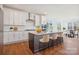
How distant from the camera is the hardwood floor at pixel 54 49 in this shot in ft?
7.23

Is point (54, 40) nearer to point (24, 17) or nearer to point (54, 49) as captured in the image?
point (54, 49)

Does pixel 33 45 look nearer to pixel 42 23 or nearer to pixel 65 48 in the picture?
pixel 42 23

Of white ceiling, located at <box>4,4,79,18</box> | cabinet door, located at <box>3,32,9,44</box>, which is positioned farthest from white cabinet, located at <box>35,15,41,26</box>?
cabinet door, located at <box>3,32,9,44</box>

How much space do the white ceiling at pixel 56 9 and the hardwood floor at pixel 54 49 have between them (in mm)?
425

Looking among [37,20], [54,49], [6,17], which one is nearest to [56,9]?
[37,20]

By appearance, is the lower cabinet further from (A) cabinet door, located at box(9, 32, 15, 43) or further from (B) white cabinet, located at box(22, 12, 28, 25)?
(B) white cabinet, located at box(22, 12, 28, 25)

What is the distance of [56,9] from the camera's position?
7.26ft

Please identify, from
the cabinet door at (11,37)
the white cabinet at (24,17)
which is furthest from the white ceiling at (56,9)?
the cabinet door at (11,37)

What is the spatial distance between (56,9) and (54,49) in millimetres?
676

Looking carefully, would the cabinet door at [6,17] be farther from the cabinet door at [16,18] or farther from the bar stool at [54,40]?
the bar stool at [54,40]

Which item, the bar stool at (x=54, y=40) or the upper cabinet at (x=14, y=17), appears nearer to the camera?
the upper cabinet at (x=14, y=17)

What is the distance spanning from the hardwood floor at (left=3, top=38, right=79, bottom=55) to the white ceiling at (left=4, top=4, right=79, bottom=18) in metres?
0.43

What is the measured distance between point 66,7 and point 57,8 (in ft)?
0.50
